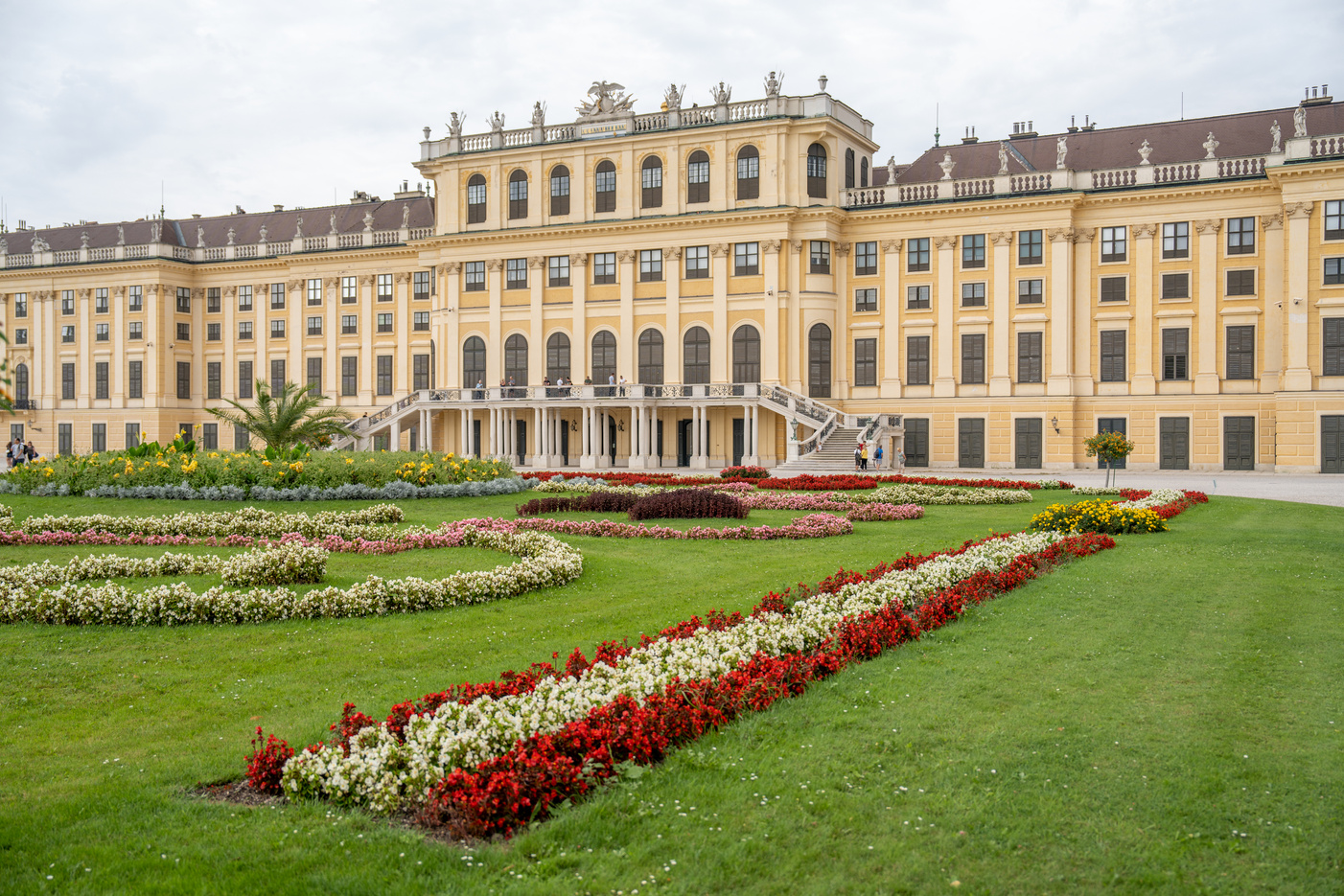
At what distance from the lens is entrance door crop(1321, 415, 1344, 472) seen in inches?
1797

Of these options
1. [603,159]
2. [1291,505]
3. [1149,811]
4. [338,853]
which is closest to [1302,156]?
[1291,505]

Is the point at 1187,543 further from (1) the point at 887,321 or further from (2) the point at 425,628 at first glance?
(1) the point at 887,321

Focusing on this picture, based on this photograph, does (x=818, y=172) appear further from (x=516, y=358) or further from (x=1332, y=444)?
(x=1332, y=444)

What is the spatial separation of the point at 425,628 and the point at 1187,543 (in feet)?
44.8

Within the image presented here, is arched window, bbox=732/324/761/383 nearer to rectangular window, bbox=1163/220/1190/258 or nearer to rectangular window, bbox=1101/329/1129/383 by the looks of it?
rectangular window, bbox=1101/329/1129/383

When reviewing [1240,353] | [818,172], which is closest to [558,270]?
[818,172]

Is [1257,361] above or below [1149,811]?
above

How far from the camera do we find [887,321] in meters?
55.1

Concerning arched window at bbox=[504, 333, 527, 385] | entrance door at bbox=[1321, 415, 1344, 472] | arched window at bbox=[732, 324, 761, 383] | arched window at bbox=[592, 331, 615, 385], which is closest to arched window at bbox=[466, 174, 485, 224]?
arched window at bbox=[504, 333, 527, 385]

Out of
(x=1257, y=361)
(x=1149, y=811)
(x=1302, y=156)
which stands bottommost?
(x=1149, y=811)

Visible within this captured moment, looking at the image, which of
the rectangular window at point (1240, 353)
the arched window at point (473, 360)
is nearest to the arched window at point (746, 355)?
the arched window at point (473, 360)

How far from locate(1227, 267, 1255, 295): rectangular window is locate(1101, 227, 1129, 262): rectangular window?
464 cm

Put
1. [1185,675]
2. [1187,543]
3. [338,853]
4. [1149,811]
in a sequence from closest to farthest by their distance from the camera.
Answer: [338,853] → [1149,811] → [1185,675] → [1187,543]

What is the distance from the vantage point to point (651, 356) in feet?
192
